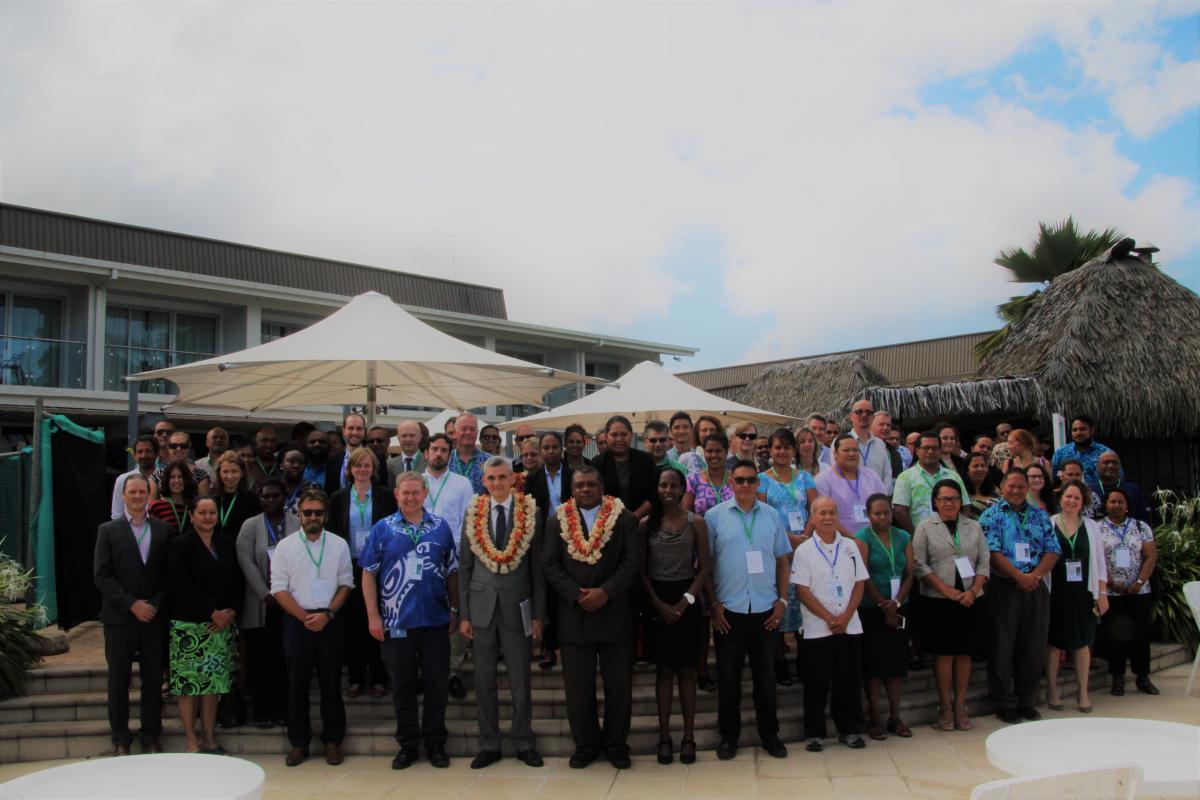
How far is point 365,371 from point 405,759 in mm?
3827

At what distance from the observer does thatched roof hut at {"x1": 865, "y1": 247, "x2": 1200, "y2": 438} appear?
1199 cm

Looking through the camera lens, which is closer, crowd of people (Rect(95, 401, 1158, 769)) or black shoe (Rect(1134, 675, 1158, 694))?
crowd of people (Rect(95, 401, 1158, 769))

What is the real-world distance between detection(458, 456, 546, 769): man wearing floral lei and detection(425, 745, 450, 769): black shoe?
0.20 m

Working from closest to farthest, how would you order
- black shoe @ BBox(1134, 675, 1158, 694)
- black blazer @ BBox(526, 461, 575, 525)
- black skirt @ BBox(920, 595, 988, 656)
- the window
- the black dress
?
1. black skirt @ BBox(920, 595, 988, 656)
2. black blazer @ BBox(526, 461, 575, 525)
3. the black dress
4. black shoe @ BBox(1134, 675, 1158, 694)
5. the window

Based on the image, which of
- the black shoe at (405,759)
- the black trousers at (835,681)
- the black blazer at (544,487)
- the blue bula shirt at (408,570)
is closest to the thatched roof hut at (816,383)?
the black blazer at (544,487)

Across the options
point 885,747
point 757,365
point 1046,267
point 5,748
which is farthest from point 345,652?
point 757,365

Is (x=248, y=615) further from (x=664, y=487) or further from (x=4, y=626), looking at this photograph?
(x=664, y=487)

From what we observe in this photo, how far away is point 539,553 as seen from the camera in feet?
19.8

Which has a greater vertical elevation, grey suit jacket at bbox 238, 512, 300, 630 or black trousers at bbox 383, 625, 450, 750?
grey suit jacket at bbox 238, 512, 300, 630

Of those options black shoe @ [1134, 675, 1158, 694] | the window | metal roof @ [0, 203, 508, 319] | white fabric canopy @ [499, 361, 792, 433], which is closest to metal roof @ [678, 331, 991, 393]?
metal roof @ [0, 203, 508, 319]

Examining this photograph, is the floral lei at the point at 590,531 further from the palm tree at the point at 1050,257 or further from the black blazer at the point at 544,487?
the palm tree at the point at 1050,257

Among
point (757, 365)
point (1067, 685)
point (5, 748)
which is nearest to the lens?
point (5, 748)

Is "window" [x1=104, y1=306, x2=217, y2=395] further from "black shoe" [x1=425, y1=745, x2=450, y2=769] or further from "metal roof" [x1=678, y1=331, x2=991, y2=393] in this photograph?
"metal roof" [x1=678, y1=331, x2=991, y2=393]

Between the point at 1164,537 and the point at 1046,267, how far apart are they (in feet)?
33.3
